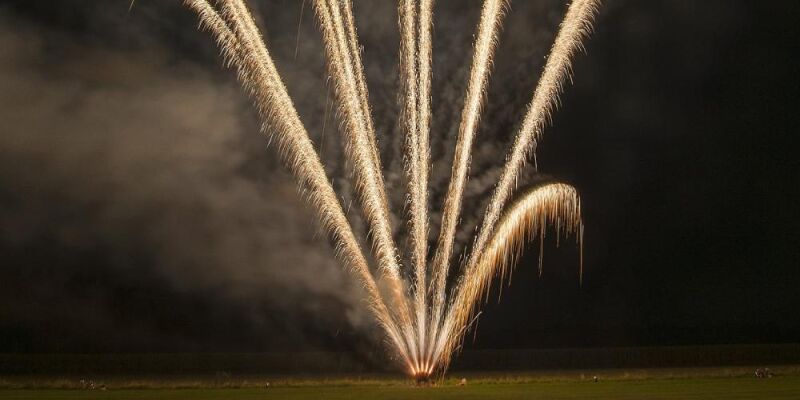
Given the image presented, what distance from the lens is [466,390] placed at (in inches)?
963

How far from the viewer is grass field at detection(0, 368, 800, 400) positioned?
2238 centimetres

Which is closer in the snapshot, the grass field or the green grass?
the green grass

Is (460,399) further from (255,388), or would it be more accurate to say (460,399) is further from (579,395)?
(255,388)

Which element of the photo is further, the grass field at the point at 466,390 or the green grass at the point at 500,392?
the grass field at the point at 466,390

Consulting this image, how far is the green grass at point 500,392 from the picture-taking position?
72.7 feet

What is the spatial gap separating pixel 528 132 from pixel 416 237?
4207 mm

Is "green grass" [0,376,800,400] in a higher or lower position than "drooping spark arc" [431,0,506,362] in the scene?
lower

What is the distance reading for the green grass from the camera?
22156 mm

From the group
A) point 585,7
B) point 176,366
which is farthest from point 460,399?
point 176,366

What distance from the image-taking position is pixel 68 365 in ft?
147

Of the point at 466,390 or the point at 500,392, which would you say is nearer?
the point at 500,392

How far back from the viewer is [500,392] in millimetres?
23812

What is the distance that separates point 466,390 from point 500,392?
1204 mm

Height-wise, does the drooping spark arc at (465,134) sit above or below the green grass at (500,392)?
above
